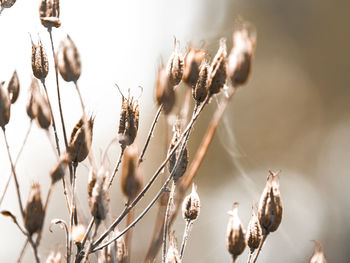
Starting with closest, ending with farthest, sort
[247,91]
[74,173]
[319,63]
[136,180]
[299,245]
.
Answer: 1. [136,180]
2. [74,173]
3. [299,245]
4. [247,91]
5. [319,63]

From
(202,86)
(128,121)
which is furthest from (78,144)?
(202,86)

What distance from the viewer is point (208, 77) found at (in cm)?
78

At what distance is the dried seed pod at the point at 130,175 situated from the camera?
2.10 ft

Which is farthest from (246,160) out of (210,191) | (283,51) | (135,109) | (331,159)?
(135,109)

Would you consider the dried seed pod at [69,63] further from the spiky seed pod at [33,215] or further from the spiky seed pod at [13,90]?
the spiky seed pod at [33,215]

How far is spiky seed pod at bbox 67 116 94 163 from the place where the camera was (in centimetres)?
75

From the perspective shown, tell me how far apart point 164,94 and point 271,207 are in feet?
0.68

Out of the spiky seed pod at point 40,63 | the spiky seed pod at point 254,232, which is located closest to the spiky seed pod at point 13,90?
the spiky seed pod at point 40,63

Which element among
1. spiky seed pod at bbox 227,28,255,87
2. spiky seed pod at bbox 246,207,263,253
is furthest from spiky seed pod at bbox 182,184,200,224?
spiky seed pod at bbox 227,28,255,87

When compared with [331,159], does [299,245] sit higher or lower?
lower

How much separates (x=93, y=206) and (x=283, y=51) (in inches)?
353

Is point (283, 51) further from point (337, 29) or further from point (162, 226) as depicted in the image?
point (162, 226)

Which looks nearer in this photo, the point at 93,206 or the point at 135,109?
the point at 93,206

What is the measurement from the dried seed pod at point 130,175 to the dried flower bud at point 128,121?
14 cm
